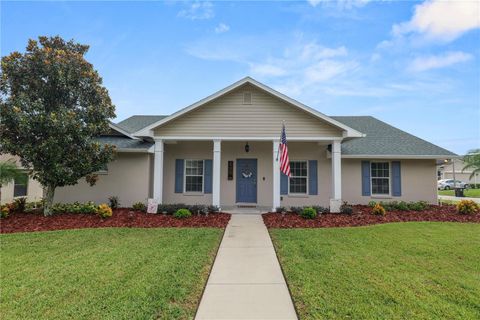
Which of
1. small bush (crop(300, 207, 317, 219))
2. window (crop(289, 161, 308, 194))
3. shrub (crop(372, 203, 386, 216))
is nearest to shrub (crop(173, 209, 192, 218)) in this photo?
small bush (crop(300, 207, 317, 219))

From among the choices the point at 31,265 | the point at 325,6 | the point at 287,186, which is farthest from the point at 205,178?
the point at 325,6

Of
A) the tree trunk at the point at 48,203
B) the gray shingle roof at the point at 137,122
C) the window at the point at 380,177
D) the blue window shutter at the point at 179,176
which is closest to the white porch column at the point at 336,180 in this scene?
the window at the point at 380,177

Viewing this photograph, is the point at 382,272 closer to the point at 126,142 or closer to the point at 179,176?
the point at 179,176

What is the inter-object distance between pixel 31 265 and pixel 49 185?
219 inches

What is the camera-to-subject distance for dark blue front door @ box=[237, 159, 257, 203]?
509 inches

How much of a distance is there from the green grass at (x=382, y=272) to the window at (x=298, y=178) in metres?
4.80

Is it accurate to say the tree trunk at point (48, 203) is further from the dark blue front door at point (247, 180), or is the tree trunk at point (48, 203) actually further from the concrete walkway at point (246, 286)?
the dark blue front door at point (247, 180)

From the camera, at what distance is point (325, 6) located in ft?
35.7

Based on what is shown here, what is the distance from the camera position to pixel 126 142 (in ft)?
40.5

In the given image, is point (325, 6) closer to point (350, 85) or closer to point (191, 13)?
point (191, 13)

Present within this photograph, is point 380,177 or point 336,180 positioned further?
point 380,177

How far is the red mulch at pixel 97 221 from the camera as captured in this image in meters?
8.59

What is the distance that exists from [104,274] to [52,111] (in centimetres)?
709

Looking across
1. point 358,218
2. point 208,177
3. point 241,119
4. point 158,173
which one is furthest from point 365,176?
point 158,173
